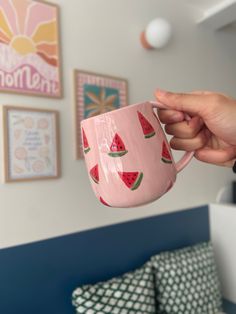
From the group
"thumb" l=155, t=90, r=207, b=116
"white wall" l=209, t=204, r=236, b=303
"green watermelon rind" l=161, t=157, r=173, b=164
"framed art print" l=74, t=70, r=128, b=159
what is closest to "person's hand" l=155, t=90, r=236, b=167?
"thumb" l=155, t=90, r=207, b=116

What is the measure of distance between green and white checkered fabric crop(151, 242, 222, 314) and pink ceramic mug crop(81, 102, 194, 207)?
2.27 feet

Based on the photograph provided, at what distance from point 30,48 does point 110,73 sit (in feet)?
1.08

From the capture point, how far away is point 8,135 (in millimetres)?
948

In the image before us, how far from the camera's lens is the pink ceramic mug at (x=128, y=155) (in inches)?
23.0

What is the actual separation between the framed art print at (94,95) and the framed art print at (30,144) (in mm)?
92

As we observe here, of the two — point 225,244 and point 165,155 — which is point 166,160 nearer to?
point 165,155

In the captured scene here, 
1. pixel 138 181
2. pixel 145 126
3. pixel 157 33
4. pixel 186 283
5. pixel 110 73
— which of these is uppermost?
pixel 157 33

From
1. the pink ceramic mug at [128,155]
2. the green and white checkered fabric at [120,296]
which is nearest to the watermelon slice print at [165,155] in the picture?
the pink ceramic mug at [128,155]

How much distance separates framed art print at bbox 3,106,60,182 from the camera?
3.12 feet

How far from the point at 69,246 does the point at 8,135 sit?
43cm

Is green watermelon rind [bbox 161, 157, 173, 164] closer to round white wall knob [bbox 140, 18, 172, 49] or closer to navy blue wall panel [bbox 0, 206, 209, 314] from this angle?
navy blue wall panel [bbox 0, 206, 209, 314]

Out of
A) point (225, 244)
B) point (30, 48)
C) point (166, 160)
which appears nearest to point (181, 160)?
point (166, 160)

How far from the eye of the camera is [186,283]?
1.19 m

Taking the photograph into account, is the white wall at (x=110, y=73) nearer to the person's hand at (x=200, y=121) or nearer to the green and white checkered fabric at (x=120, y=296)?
the green and white checkered fabric at (x=120, y=296)
